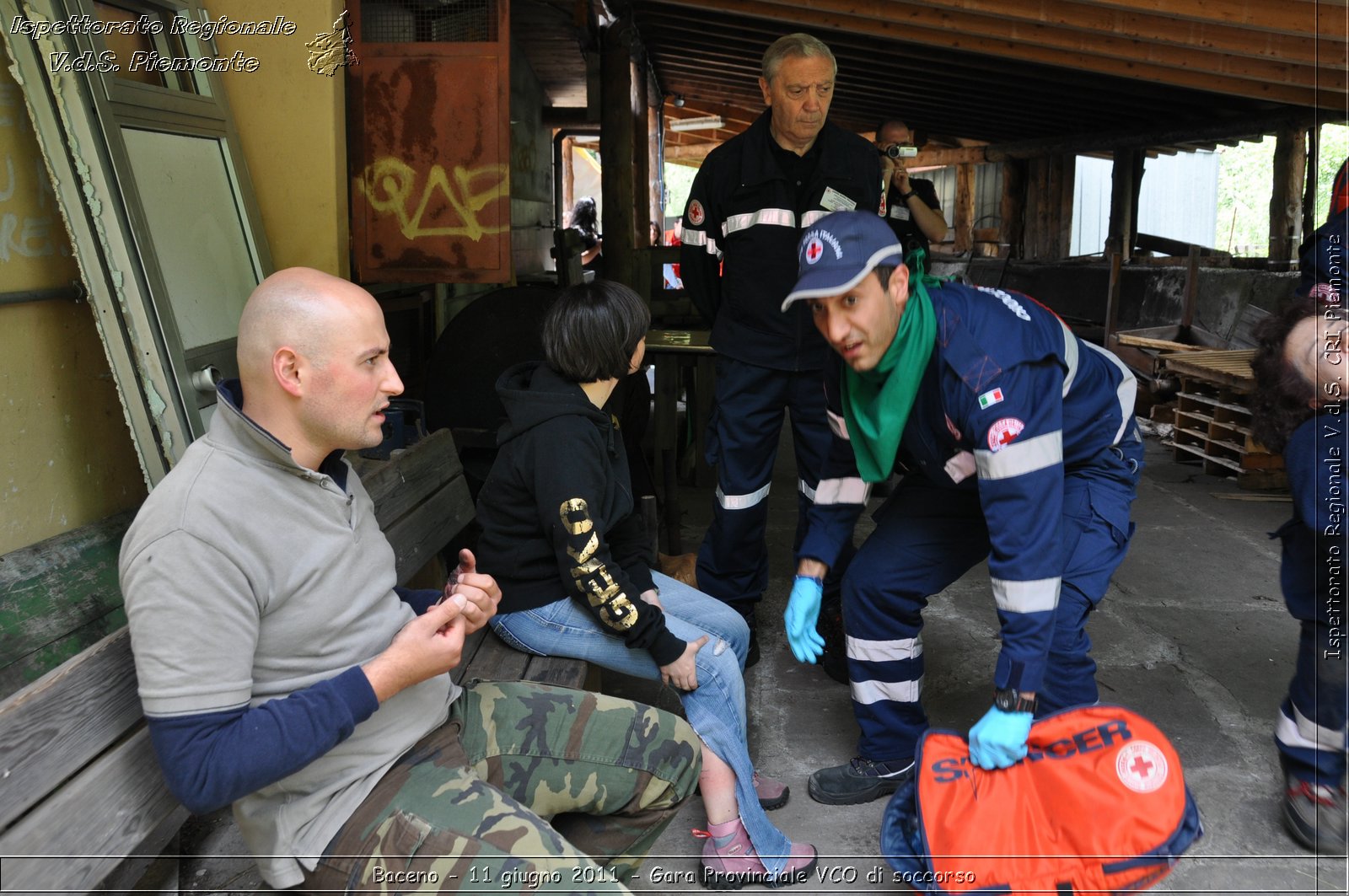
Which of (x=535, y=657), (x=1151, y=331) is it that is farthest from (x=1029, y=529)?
(x=1151, y=331)

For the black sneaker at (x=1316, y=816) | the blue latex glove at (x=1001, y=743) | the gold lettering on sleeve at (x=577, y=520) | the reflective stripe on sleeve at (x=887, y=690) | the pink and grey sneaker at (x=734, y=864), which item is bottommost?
the black sneaker at (x=1316, y=816)

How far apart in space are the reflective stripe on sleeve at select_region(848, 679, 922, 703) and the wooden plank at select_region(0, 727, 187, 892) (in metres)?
1.68

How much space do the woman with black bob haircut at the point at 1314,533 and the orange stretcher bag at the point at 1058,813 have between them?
824 mm

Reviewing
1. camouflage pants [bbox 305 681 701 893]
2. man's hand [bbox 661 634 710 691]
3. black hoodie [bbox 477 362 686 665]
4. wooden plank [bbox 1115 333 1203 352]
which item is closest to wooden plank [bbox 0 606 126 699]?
black hoodie [bbox 477 362 686 665]

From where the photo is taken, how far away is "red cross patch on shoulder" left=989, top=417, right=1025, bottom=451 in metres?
2.20

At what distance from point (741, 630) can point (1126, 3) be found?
3.85 meters

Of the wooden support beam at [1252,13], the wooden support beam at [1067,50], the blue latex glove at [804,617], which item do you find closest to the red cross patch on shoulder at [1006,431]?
the blue latex glove at [804,617]

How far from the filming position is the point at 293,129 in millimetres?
3652

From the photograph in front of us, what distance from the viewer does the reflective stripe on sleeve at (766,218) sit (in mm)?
3559

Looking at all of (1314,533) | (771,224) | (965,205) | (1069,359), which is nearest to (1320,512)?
(1314,533)

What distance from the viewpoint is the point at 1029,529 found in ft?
7.22

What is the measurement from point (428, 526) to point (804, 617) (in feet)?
3.77

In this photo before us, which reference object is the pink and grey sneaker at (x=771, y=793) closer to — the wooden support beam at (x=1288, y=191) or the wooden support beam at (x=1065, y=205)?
the wooden support beam at (x=1288, y=191)

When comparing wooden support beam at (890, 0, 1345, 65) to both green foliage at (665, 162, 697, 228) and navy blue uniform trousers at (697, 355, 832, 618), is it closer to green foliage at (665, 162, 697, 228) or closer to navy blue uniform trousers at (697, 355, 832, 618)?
navy blue uniform trousers at (697, 355, 832, 618)
